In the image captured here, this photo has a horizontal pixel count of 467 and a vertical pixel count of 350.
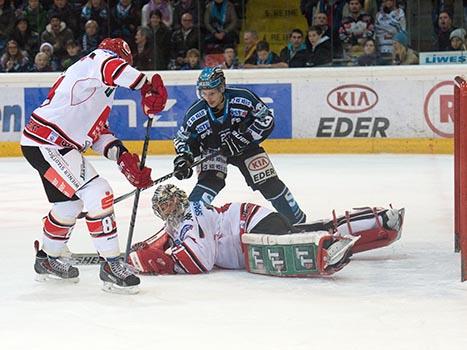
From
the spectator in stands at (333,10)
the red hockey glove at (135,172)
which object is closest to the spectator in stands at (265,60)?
the spectator in stands at (333,10)

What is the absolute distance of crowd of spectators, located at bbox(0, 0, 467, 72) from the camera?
10.1 meters

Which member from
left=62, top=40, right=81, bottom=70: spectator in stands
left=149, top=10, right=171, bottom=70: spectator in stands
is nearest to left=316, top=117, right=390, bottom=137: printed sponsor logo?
left=149, top=10, right=171, bottom=70: spectator in stands

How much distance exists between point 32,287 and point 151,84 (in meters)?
1.02

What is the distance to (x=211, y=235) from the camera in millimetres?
4641

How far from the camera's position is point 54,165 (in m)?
4.42

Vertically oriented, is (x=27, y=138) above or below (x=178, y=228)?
above

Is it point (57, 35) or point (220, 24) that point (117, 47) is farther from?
point (57, 35)

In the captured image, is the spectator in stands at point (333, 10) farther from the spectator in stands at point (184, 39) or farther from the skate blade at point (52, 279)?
the skate blade at point (52, 279)

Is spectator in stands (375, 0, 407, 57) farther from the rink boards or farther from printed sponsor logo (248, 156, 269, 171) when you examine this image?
printed sponsor logo (248, 156, 269, 171)

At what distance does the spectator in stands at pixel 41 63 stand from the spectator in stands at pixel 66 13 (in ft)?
2.12

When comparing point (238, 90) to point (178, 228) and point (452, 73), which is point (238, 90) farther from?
point (452, 73)

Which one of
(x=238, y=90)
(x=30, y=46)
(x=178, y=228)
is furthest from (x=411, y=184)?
(x=30, y=46)

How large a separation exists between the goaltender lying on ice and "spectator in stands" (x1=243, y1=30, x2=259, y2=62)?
5.60 m

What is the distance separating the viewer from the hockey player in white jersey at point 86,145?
4.32 metres
